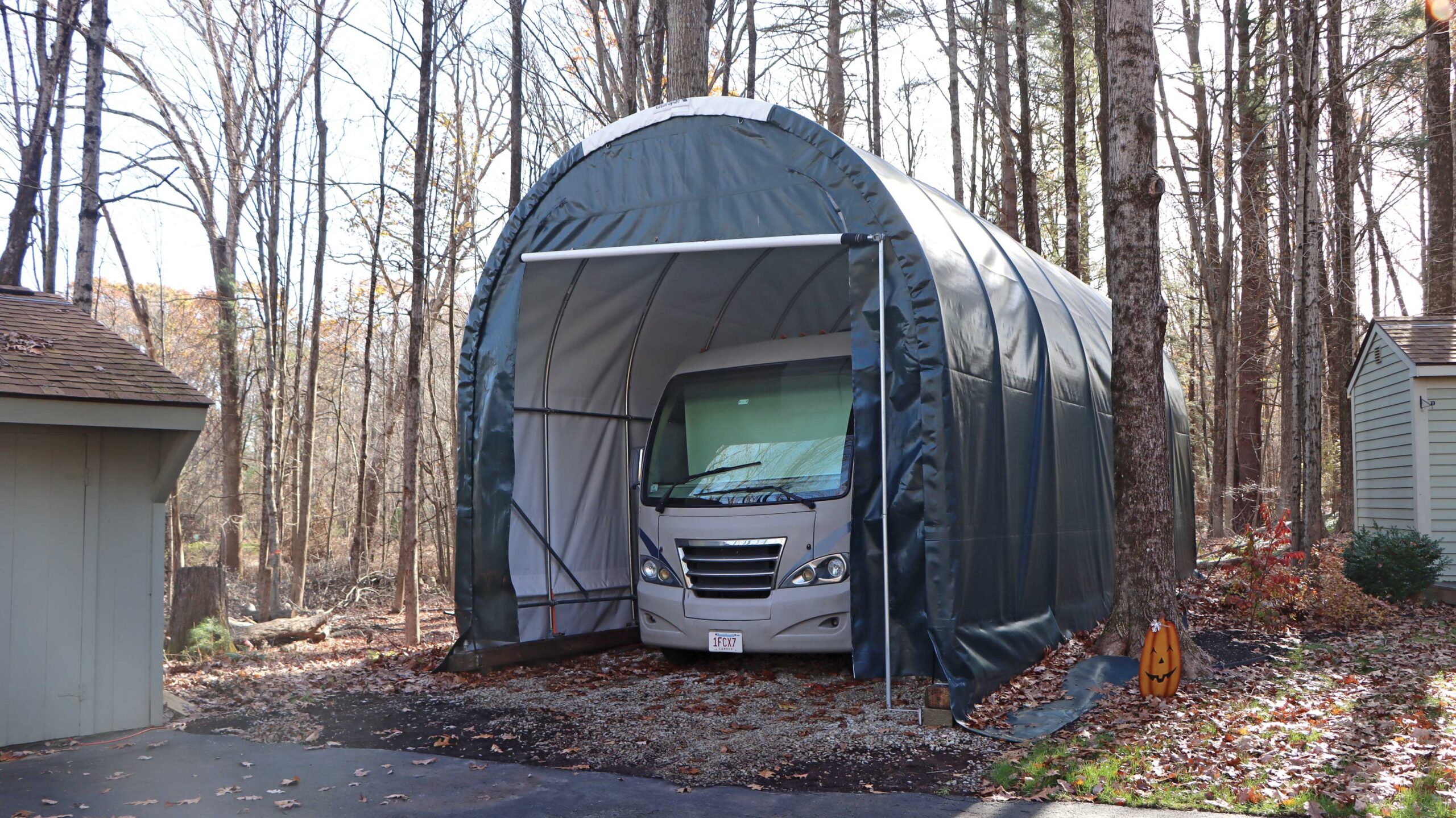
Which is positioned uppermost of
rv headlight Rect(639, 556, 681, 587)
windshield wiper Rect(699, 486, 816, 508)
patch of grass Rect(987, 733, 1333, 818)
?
windshield wiper Rect(699, 486, 816, 508)

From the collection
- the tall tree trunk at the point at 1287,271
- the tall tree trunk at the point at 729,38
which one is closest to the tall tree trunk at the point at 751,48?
the tall tree trunk at the point at 729,38

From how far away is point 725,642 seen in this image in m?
7.55

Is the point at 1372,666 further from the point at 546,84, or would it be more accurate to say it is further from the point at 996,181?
the point at 996,181

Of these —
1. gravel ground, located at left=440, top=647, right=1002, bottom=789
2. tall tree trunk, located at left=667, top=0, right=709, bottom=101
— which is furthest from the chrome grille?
tall tree trunk, located at left=667, top=0, right=709, bottom=101

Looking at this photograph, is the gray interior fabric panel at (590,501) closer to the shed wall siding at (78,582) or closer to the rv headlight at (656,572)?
the rv headlight at (656,572)

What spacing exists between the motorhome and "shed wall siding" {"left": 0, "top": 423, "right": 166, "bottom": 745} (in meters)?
3.61

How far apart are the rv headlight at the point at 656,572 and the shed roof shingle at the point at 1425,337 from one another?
435 inches

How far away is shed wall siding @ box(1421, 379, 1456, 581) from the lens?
13.4 m

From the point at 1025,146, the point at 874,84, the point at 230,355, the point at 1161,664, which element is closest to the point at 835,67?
the point at 874,84

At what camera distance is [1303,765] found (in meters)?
5.42

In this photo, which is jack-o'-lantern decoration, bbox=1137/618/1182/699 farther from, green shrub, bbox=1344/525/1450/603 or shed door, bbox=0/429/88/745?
shed door, bbox=0/429/88/745

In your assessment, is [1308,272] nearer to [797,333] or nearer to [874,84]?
[797,333]

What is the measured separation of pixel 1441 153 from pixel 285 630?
818 inches

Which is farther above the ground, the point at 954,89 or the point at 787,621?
the point at 954,89
